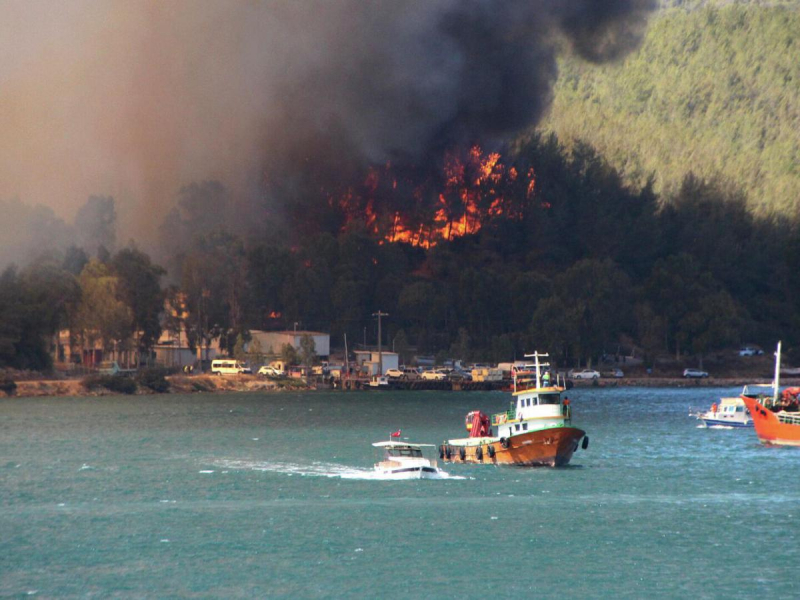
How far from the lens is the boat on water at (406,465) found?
51.5 meters

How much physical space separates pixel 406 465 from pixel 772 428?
23385mm

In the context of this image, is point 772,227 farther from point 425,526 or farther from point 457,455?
point 425,526

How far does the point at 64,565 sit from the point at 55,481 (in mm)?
17251

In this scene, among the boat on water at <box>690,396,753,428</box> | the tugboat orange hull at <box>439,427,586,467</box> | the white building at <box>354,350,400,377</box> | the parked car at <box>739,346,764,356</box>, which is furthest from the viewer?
the parked car at <box>739,346,764,356</box>

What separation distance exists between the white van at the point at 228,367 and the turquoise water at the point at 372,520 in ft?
162

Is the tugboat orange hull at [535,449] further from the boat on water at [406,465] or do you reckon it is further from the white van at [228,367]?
the white van at [228,367]

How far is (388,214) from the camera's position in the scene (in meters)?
153

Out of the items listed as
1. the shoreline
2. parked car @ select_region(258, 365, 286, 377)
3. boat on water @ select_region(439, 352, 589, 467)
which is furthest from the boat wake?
parked car @ select_region(258, 365, 286, 377)

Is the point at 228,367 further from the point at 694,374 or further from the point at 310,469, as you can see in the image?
the point at 310,469

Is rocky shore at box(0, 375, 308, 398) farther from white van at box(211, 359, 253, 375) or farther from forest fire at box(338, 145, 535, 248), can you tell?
forest fire at box(338, 145, 535, 248)

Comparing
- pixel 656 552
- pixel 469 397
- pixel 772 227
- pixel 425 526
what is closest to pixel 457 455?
pixel 425 526

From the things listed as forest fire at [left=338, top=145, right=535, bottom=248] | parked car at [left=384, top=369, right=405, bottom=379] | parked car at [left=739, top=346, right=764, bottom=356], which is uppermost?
forest fire at [left=338, top=145, right=535, bottom=248]

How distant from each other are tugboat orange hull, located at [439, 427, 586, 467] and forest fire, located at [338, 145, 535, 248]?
96943mm

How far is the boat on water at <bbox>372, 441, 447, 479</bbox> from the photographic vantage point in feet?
169
